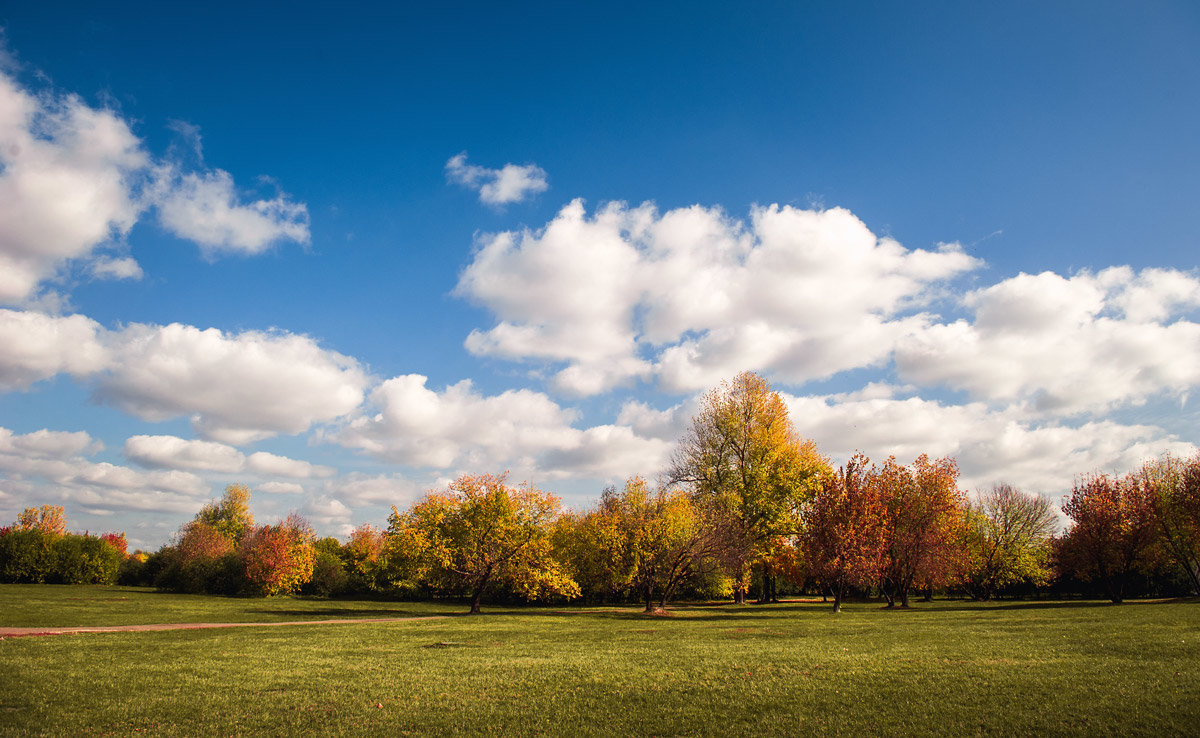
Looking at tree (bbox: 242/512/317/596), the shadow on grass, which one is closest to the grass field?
the shadow on grass

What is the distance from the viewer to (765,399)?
163ft

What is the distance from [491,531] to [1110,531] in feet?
139

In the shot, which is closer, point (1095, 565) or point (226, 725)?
point (226, 725)

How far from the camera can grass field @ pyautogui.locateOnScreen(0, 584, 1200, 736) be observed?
9.66m

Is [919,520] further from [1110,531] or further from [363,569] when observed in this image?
[363,569]

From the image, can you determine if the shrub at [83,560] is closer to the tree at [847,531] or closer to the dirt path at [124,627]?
the dirt path at [124,627]

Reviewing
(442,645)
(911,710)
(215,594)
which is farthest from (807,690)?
(215,594)

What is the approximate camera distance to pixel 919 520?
42.4 meters

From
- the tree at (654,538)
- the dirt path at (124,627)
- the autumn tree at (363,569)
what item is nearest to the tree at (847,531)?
the tree at (654,538)

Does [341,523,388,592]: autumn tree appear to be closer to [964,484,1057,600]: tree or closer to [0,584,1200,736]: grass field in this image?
[0,584,1200,736]: grass field

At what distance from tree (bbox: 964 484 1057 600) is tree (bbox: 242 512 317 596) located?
61.6 m

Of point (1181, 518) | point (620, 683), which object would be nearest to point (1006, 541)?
point (1181, 518)

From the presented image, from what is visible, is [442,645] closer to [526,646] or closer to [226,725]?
[526,646]

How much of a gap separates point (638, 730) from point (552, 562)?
31.6 metres
